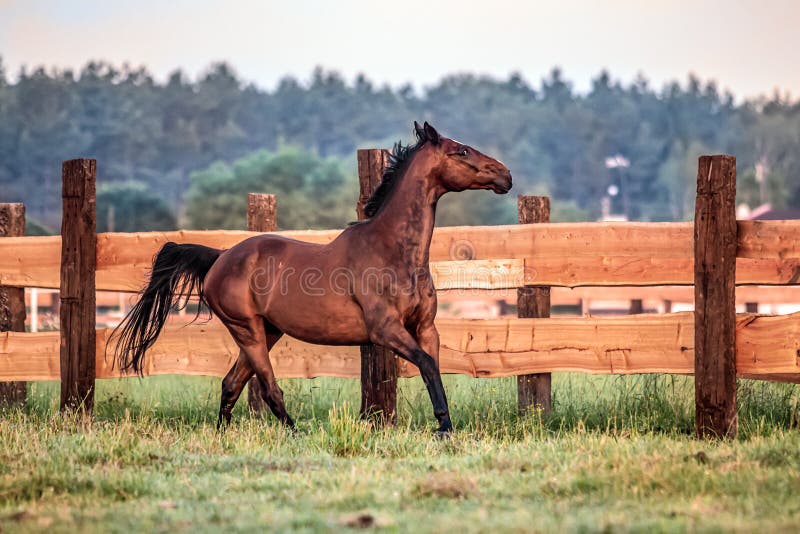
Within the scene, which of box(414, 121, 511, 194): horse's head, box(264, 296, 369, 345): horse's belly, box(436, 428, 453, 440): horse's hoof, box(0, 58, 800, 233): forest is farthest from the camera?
box(0, 58, 800, 233): forest

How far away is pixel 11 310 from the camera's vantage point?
10102 millimetres

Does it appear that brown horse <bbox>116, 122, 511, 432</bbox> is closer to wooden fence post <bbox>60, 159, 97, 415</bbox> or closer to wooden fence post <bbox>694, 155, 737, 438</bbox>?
wooden fence post <bbox>60, 159, 97, 415</bbox>

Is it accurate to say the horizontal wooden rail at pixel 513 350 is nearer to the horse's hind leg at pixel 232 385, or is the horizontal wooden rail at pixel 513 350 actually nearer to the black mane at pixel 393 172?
the horse's hind leg at pixel 232 385

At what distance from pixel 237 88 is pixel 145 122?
2054 centimetres

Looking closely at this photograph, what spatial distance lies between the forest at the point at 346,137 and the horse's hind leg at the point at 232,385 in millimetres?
54980

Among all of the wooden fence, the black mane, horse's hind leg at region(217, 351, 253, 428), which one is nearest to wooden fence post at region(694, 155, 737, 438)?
the wooden fence

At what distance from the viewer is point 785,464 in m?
6.21

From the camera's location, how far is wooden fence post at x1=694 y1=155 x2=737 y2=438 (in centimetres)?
750

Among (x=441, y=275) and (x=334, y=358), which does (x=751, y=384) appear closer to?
(x=441, y=275)

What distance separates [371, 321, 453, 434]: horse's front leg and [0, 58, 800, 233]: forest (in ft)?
183

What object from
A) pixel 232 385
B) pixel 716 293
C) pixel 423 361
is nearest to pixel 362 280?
pixel 423 361

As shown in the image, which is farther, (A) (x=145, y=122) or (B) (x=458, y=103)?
(B) (x=458, y=103)

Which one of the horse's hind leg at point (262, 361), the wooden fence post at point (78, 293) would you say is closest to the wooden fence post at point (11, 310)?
the wooden fence post at point (78, 293)

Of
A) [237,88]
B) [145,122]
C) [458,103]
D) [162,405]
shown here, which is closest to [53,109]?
[145,122]
